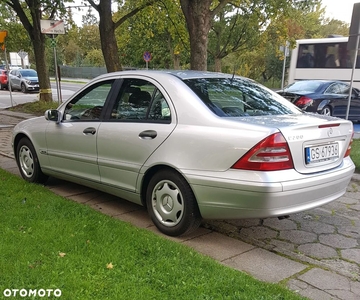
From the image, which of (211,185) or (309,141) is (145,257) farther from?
(309,141)

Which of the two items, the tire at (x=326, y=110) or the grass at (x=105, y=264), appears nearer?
the grass at (x=105, y=264)

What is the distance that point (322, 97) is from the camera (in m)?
11.9


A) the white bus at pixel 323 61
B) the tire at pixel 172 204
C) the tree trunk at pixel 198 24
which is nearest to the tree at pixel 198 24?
the tree trunk at pixel 198 24

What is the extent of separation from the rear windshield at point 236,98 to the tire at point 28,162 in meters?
2.68

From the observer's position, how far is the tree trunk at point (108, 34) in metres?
11.7

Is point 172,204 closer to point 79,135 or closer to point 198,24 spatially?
point 79,135

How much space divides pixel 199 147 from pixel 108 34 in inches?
375

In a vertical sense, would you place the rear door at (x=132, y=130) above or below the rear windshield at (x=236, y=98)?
below

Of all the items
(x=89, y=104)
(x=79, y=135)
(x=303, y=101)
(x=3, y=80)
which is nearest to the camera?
(x=79, y=135)

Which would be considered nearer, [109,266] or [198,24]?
[109,266]

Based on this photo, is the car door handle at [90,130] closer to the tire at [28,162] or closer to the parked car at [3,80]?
the tire at [28,162]

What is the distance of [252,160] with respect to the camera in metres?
3.08

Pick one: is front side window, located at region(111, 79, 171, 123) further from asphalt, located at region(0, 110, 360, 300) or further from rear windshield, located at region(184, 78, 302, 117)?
asphalt, located at region(0, 110, 360, 300)

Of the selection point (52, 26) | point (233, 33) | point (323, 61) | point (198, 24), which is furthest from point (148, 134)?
point (233, 33)
